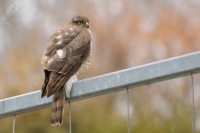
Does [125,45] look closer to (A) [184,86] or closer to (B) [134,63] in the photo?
(B) [134,63]

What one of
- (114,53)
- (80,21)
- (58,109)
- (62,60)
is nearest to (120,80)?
(58,109)

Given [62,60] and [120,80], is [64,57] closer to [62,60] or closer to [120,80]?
[62,60]

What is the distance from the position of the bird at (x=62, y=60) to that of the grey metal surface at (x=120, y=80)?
0.46 ft

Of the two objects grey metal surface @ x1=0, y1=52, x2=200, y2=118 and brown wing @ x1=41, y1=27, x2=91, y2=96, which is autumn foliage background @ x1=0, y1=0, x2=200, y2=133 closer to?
brown wing @ x1=41, y1=27, x2=91, y2=96

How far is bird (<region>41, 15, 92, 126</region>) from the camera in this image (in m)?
4.58

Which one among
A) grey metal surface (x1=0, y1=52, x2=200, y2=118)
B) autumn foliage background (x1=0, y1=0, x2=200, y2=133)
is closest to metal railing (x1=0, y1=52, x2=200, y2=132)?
grey metal surface (x1=0, y1=52, x2=200, y2=118)

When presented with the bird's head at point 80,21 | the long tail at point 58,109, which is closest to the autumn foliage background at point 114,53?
the bird's head at point 80,21

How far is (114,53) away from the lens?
A: 2131 cm

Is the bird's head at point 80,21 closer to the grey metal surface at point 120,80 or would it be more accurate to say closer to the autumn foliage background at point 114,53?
the grey metal surface at point 120,80

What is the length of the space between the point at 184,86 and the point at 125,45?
4.78m

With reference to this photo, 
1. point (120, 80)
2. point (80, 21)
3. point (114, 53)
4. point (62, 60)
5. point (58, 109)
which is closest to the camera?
point (120, 80)

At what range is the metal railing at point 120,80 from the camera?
11.5ft

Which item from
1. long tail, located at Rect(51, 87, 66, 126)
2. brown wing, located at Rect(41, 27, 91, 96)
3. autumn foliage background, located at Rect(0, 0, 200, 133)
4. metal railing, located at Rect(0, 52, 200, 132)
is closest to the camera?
metal railing, located at Rect(0, 52, 200, 132)

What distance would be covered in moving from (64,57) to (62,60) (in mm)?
41
